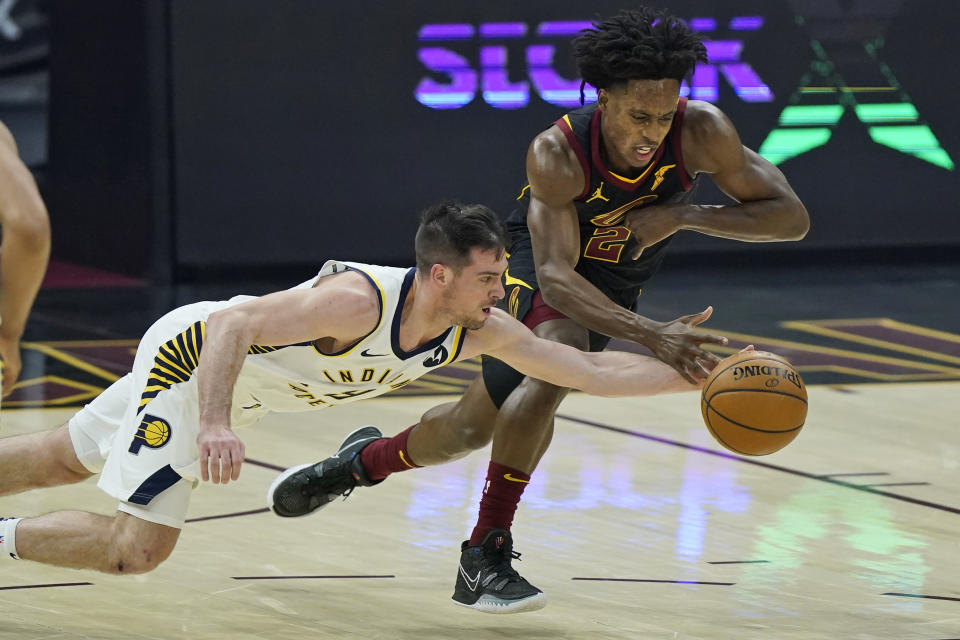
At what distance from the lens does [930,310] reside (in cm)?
1062

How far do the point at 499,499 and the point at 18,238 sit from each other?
172 cm

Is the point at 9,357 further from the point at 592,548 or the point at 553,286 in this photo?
the point at 592,548

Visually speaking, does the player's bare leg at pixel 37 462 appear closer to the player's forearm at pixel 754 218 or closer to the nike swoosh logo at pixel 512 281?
the nike swoosh logo at pixel 512 281

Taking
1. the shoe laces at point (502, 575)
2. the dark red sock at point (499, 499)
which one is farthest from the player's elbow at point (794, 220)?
the shoe laces at point (502, 575)

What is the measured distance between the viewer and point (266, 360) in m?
4.64

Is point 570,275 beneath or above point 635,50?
beneath

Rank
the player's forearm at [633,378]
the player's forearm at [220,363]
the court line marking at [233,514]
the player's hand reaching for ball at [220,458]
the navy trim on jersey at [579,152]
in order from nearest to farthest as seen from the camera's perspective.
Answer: the player's hand reaching for ball at [220,458] < the player's forearm at [220,363] < the player's forearm at [633,378] < the navy trim on jersey at [579,152] < the court line marking at [233,514]

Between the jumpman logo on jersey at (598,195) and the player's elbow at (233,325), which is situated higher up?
the jumpman logo on jersey at (598,195)

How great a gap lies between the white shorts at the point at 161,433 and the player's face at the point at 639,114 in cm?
145

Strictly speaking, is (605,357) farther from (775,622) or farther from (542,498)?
(542,498)

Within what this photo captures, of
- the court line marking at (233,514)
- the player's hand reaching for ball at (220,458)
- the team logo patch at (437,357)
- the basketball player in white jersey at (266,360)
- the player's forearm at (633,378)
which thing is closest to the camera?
the player's hand reaching for ball at (220,458)

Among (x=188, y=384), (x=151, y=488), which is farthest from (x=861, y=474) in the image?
(x=151, y=488)

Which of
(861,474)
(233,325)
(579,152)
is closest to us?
(233,325)

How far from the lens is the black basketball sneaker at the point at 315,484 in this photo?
18.3ft
